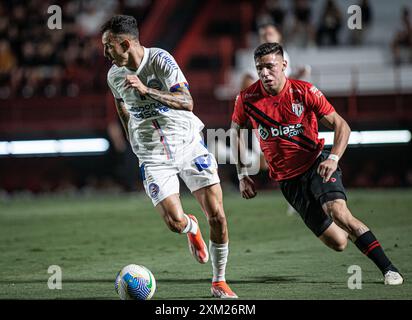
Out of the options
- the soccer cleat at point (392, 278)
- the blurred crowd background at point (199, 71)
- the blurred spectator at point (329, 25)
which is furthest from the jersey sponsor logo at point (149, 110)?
the blurred spectator at point (329, 25)

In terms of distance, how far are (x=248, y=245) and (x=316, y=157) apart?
3.15m

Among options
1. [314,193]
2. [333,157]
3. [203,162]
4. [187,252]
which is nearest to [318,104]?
[333,157]

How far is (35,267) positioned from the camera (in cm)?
917

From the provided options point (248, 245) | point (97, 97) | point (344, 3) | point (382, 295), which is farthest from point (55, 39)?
point (382, 295)

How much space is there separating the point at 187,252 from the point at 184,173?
290cm

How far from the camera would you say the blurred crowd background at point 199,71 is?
20.2 metres

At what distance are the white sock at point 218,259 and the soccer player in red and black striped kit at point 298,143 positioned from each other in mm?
579

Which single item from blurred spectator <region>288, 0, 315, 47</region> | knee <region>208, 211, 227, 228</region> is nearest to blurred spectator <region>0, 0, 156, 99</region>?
blurred spectator <region>288, 0, 315, 47</region>

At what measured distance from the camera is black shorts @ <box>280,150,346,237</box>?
7.36m

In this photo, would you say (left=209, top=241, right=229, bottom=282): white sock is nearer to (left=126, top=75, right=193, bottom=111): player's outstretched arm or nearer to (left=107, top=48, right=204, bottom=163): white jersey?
(left=107, top=48, right=204, bottom=163): white jersey

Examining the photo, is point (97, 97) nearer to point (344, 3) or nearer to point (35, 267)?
point (344, 3)

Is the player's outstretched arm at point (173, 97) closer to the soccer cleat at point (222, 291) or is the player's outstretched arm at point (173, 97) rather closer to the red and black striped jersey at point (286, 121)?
the red and black striped jersey at point (286, 121)

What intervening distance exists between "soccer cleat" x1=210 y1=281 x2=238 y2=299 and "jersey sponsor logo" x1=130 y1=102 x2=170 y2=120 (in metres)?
1.65
